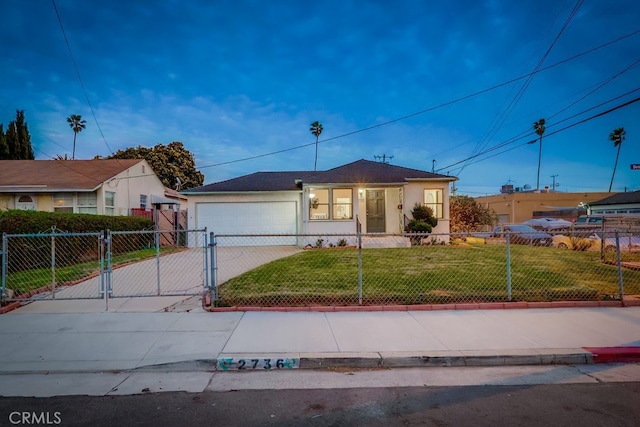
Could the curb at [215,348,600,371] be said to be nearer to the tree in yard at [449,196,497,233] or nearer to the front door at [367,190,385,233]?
the front door at [367,190,385,233]

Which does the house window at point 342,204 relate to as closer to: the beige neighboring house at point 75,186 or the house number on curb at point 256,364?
the beige neighboring house at point 75,186

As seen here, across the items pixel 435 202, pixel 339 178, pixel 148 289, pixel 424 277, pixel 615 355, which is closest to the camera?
pixel 615 355

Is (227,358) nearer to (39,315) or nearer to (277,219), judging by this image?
(39,315)

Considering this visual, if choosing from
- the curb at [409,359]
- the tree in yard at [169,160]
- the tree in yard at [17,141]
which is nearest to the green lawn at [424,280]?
the curb at [409,359]

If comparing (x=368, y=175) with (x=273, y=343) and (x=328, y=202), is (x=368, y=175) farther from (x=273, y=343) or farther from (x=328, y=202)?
(x=273, y=343)

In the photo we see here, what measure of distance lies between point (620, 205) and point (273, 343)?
1540 inches

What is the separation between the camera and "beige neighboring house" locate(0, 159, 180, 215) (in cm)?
1812

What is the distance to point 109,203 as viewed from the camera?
64.6 ft

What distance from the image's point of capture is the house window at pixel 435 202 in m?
19.1

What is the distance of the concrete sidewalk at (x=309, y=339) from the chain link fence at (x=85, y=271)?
1196mm

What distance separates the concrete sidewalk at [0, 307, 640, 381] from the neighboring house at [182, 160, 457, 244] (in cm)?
1115

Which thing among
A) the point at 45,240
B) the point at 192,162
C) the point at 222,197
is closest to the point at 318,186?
the point at 222,197

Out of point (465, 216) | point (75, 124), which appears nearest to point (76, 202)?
point (465, 216)

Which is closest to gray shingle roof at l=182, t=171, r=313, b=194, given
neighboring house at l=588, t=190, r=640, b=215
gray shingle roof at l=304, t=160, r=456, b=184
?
gray shingle roof at l=304, t=160, r=456, b=184
